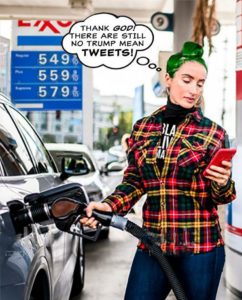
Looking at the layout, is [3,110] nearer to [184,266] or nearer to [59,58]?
[184,266]

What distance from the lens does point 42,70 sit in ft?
17.7

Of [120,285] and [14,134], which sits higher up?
[14,134]

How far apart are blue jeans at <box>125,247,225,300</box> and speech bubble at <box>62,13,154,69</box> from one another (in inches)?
85.7

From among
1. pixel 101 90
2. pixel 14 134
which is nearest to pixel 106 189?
pixel 101 90

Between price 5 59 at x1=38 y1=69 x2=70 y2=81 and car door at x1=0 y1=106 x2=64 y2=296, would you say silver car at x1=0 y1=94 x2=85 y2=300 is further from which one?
price 5 59 at x1=38 y1=69 x2=70 y2=81

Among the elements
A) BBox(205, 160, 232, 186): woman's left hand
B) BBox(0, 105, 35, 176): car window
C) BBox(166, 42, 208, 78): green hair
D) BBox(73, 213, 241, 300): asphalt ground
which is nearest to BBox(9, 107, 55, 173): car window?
BBox(0, 105, 35, 176): car window

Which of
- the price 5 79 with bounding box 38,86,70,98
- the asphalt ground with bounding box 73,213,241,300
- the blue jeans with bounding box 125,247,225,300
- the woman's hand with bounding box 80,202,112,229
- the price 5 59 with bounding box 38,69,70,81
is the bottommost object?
the asphalt ground with bounding box 73,213,241,300

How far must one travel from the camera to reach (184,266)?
253 centimetres

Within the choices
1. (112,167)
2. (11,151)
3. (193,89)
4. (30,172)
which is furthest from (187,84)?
(112,167)

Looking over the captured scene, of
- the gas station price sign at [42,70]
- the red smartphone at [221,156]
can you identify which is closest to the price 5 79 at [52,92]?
the gas station price sign at [42,70]

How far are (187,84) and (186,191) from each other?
1.47 ft

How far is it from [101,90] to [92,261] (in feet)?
6.83

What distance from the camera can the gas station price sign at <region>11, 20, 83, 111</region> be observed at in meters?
5.32

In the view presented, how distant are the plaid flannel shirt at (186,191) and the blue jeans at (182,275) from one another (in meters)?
0.04
